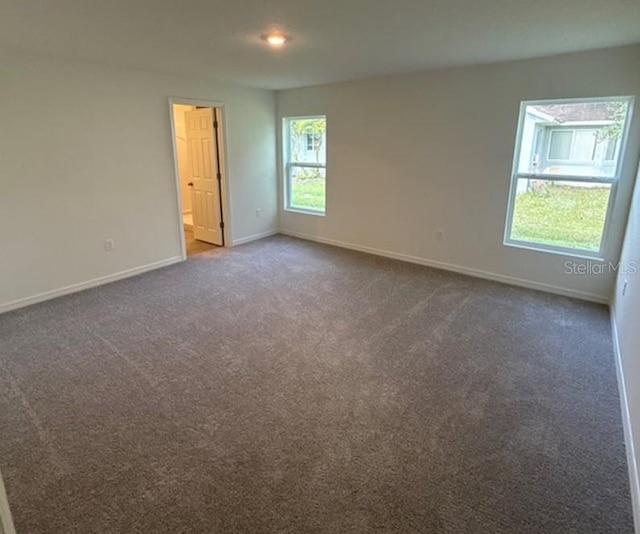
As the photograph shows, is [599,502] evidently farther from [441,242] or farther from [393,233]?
[393,233]

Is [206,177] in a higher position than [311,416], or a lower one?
higher

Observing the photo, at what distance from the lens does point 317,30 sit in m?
2.85

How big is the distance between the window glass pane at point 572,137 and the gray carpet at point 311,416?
141 cm

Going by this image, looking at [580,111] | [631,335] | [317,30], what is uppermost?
[317,30]

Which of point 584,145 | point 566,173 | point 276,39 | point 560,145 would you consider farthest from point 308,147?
point 584,145

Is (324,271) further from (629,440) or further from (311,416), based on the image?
(629,440)

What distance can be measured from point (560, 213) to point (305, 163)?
3.72 meters

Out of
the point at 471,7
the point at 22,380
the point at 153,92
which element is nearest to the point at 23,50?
the point at 153,92

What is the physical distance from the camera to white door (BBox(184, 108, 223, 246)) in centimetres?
565

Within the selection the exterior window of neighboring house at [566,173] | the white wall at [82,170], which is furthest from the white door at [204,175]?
the exterior window of neighboring house at [566,173]

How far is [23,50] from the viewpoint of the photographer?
3.44 m

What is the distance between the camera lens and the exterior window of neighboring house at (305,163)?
5953 mm

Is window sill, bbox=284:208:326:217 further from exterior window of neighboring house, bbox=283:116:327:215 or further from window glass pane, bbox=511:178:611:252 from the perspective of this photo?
window glass pane, bbox=511:178:611:252

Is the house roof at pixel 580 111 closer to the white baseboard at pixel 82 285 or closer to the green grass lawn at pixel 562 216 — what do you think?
the green grass lawn at pixel 562 216
